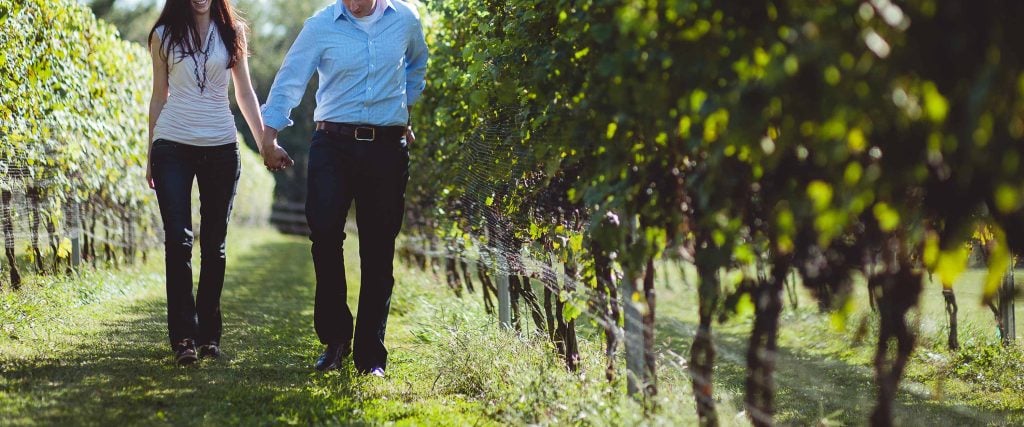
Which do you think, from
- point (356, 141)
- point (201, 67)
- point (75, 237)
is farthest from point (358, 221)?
point (75, 237)

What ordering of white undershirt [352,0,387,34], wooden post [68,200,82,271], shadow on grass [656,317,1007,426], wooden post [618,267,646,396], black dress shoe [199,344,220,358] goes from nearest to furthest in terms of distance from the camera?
1. wooden post [618,267,646,396]
2. white undershirt [352,0,387,34]
3. black dress shoe [199,344,220,358]
4. shadow on grass [656,317,1007,426]
5. wooden post [68,200,82,271]

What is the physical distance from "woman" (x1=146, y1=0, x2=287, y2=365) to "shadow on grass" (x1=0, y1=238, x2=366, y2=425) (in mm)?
234

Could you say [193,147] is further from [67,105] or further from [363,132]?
[67,105]

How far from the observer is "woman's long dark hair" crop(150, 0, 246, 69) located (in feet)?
14.4

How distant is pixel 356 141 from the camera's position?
426 cm

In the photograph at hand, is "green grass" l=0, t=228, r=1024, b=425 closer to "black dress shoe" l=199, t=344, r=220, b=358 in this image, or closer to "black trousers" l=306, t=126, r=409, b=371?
"black dress shoe" l=199, t=344, r=220, b=358

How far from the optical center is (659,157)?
110 inches

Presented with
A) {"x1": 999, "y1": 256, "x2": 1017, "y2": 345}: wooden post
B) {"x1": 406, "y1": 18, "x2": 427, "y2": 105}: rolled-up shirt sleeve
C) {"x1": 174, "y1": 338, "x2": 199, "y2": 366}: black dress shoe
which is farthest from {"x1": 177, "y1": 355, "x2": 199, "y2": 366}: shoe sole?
{"x1": 999, "y1": 256, "x2": 1017, "y2": 345}: wooden post

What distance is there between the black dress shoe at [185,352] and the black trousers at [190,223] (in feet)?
0.09

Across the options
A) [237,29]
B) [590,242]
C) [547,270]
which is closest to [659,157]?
[590,242]

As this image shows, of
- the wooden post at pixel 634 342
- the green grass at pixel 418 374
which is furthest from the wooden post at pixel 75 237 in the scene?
the wooden post at pixel 634 342

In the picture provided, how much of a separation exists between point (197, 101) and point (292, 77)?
1.50 feet

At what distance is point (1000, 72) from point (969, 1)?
159mm

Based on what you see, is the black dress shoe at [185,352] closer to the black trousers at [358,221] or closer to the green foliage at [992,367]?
the black trousers at [358,221]
